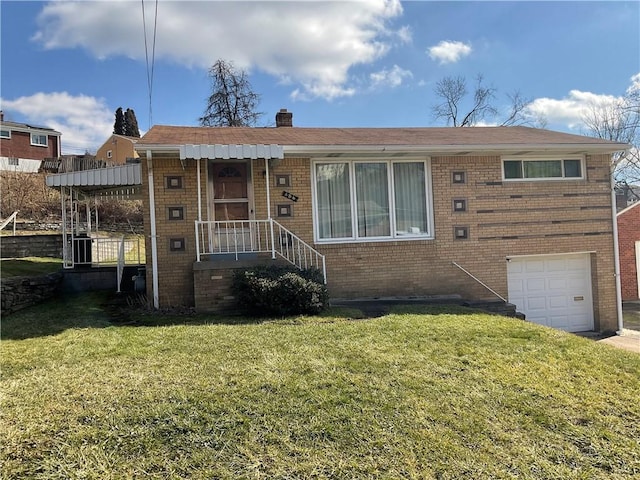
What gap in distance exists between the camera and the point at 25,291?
9000mm

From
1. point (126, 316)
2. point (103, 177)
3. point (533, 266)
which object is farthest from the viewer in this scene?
point (533, 266)

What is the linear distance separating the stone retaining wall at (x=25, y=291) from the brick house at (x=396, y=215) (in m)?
2.86

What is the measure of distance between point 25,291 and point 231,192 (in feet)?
15.7

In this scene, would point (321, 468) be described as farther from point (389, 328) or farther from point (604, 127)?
point (604, 127)

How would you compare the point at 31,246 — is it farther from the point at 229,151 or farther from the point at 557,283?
the point at 557,283

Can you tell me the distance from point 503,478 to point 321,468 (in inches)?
51.0

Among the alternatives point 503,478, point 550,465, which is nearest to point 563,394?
point 550,465

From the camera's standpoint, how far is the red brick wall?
30.2 m

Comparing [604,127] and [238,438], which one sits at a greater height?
[604,127]

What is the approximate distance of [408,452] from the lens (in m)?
3.24

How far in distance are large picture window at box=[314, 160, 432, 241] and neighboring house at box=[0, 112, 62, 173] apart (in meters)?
27.1

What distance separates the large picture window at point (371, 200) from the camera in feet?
30.0

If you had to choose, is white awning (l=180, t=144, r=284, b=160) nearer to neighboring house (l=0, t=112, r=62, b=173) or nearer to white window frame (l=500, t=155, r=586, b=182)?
white window frame (l=500, t=155, r=586, b=182)

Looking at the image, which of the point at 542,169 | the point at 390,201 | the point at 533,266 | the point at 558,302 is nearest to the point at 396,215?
the point at 390,201
